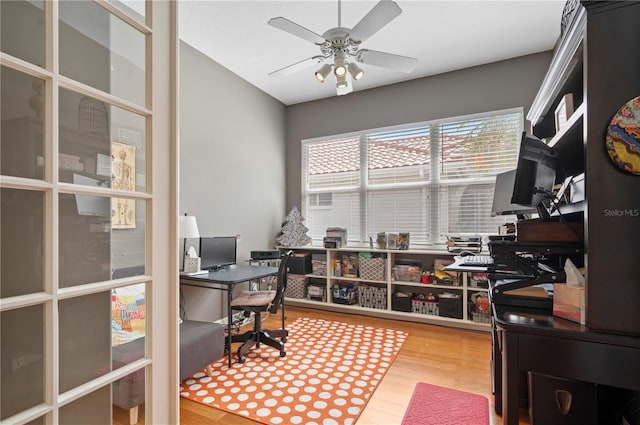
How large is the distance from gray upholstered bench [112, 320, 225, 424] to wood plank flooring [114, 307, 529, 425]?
0.86ft

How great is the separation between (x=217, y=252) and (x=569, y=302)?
116 inches

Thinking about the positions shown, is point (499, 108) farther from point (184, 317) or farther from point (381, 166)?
point (184, 317)

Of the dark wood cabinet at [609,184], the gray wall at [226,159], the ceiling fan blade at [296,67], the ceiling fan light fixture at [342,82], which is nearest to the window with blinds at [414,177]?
the gray wall at [226,159]

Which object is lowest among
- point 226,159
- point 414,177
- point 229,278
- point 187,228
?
point 229,278

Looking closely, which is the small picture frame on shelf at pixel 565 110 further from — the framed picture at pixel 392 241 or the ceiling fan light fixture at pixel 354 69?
the framed picture at pixel 392 241

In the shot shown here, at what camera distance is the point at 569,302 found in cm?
116

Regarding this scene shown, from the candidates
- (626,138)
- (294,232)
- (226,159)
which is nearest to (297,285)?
(294,232)

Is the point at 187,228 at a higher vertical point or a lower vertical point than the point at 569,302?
higher

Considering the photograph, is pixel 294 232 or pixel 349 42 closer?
pixel 349 42

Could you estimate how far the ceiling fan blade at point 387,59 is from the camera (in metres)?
2.36

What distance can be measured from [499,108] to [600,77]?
2823 mm

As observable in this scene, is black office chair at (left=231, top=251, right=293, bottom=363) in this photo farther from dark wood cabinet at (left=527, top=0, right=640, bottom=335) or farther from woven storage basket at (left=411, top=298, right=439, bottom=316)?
dark wood cabinet at (left=527, top=0, right=640, bottom=335)

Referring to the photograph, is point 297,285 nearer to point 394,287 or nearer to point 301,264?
point 301,264

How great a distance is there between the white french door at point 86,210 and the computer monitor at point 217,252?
2.26 m
